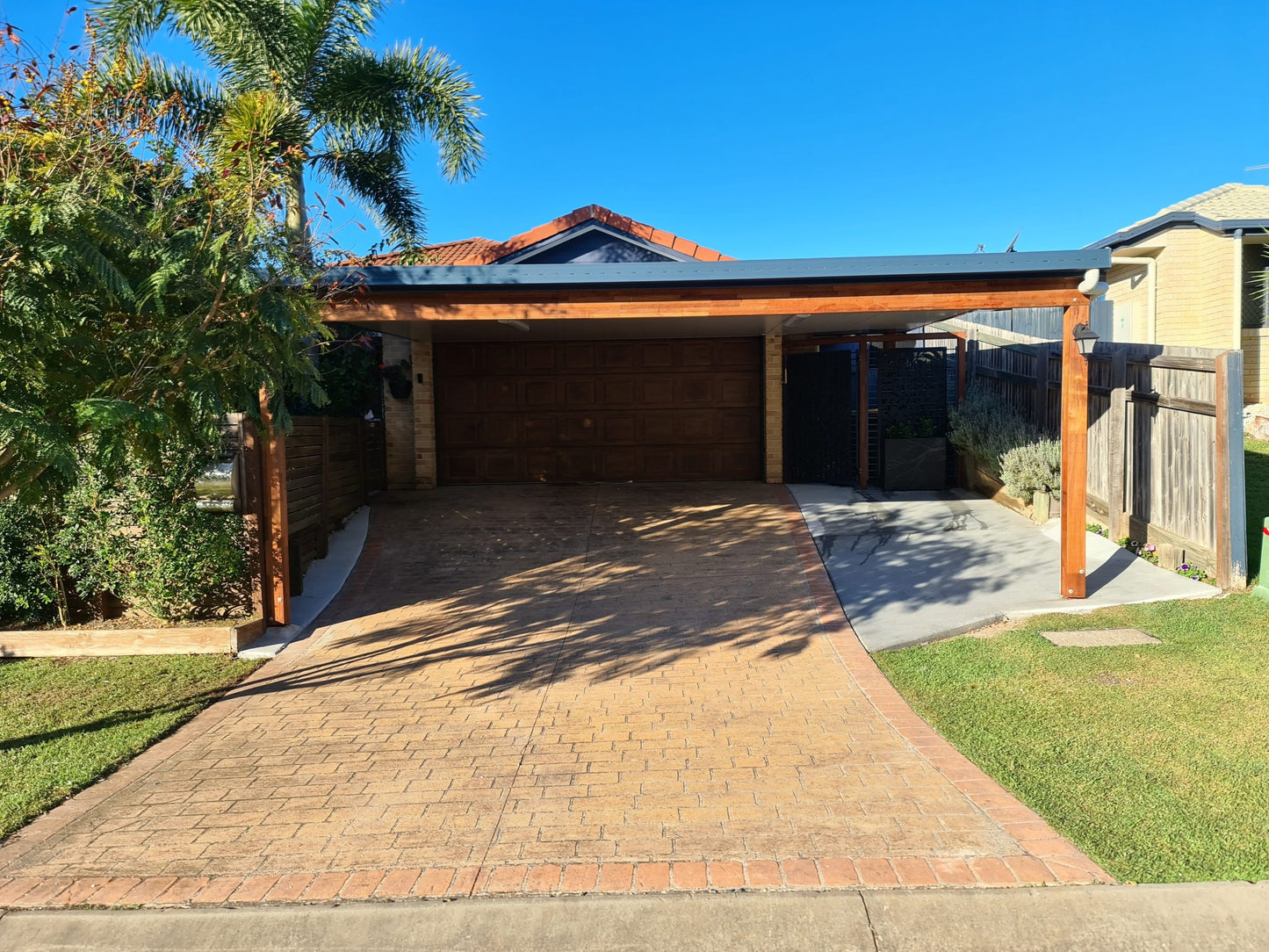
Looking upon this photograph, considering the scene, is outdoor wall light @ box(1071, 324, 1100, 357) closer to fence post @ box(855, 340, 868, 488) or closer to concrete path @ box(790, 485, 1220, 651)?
concrete path @ box(790, 485, 1220, 651)

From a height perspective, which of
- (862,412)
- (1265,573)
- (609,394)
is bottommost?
(1265,573)

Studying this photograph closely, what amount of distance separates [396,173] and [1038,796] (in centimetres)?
1250

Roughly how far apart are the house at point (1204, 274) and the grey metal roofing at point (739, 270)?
328 inches

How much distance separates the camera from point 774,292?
8289mm

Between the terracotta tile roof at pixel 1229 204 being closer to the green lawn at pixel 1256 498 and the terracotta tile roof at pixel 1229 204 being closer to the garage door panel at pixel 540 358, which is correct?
the green lawn at pixel 1256 498

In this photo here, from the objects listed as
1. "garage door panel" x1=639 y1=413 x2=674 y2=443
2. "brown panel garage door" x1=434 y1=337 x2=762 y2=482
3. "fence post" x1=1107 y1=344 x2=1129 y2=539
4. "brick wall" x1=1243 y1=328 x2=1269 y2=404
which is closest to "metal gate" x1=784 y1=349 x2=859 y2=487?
"brown panel garage door" x1=434 y1=337 x2=762 y2=482

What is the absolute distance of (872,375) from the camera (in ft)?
45.0

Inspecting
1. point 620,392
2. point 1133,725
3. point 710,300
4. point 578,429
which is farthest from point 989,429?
point 1133,725

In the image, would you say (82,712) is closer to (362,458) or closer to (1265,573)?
(362,458)

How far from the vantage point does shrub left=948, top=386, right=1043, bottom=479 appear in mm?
11750

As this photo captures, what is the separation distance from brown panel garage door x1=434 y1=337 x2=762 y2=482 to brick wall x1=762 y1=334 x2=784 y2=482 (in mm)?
356

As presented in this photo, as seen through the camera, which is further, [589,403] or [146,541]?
[589,403]

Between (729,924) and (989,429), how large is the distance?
33.0ft

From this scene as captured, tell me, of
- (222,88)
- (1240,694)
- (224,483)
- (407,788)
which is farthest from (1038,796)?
(222,88)
